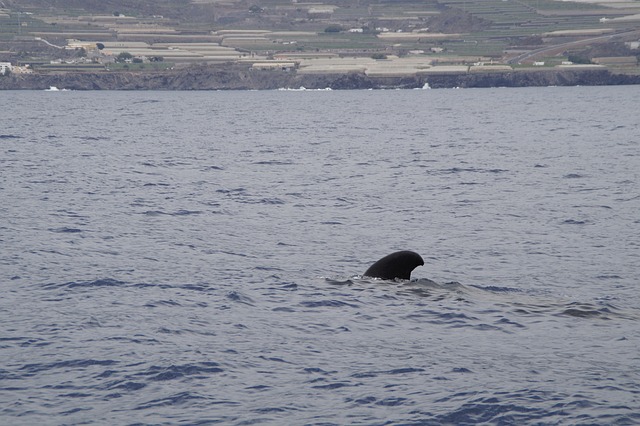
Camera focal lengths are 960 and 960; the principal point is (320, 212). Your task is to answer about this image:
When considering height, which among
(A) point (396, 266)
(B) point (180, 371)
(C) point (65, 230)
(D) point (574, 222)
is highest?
(A) point (396, 266)

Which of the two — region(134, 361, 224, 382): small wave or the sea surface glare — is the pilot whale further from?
region(134, 361, 224, 382): small wave

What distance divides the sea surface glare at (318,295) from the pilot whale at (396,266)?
48cm

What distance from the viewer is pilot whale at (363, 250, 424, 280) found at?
2510cm

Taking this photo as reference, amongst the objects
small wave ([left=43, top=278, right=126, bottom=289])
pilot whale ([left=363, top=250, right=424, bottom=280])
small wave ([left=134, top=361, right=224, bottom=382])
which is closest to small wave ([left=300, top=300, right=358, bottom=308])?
pilot whale ([left=363, top=250, right=424, bottom=280])

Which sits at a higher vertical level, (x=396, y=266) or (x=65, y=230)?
Answer: (x=396, y=266)

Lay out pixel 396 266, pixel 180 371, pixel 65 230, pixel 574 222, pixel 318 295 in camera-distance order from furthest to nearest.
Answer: pixel 574 222 < pixel 65 230 < pixel 396 266 < pixel 318 295 < pixel 180 371

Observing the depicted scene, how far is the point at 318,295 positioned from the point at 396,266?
2.40 meters

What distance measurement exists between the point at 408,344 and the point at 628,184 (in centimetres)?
3290

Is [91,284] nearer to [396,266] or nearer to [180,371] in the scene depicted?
[396,266]

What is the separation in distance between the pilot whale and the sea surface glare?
0.48m

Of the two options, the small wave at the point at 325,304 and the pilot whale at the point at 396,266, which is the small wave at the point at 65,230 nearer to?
the pilot whale at the point at 396,266

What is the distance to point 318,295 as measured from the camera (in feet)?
81.3

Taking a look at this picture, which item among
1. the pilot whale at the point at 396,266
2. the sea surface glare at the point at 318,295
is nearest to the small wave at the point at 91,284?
the sea surface glare at the point at 318,295

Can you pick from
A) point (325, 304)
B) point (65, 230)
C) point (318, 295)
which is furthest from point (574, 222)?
point (65, 230)
